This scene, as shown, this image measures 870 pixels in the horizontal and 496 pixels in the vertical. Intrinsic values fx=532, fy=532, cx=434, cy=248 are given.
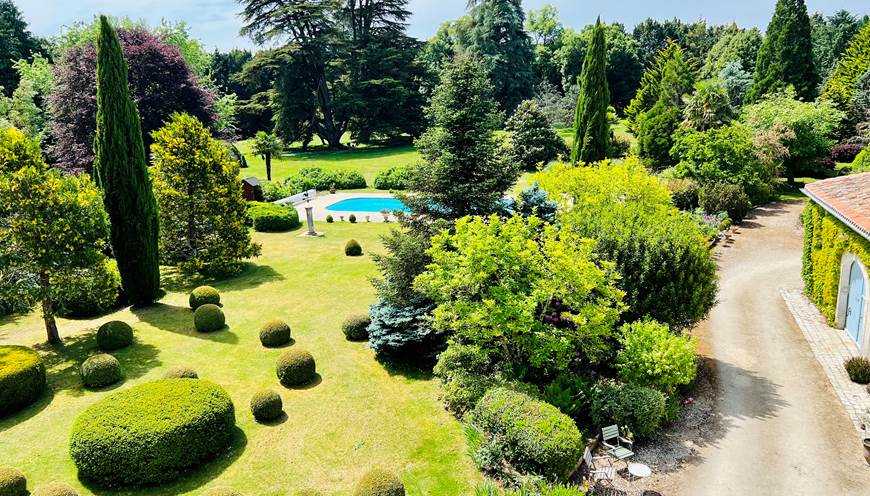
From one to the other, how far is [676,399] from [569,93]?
59.0 m

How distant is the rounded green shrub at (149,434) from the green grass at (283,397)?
424 mm

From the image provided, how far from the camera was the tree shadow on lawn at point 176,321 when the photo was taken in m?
19.7

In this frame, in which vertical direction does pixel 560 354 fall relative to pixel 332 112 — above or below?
below

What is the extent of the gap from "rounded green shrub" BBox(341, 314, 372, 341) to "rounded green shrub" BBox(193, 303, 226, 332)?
191 inches

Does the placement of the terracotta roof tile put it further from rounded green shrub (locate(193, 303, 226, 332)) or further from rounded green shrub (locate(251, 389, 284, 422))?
rounded green shrub (locate(193, 303, 226, 332))

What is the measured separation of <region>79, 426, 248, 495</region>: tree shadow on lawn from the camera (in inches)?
462

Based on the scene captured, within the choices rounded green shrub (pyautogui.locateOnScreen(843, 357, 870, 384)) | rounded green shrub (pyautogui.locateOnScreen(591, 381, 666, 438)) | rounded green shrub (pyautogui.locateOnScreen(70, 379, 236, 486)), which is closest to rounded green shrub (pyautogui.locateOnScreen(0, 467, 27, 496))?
rounded green shrub (pyautogui.locateOnScreen(70, 379, 236, 486))

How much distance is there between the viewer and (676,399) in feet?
49.4

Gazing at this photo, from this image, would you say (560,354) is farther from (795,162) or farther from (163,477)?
(795,162)

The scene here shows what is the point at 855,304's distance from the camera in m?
18.5

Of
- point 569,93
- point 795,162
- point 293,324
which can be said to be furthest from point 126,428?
point 569,93

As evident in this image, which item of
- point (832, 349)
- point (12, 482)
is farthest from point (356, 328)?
point (832, 349)

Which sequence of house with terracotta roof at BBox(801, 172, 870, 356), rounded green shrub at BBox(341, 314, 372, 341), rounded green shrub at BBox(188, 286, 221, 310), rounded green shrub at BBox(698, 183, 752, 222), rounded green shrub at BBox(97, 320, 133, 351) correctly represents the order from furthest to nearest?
rounded green shrub at BBox(698, 183, 752, 222), rounded green shrub at BBox(188, 286, 221, 310), rounded green shrub at BBox(341, 314, 372, 341), rounded green shrub at BBox(97, 320, 133, 351), house with terracotta roof at BBox(801, 172, 870, 356)

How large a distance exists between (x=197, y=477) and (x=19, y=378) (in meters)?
6.53
